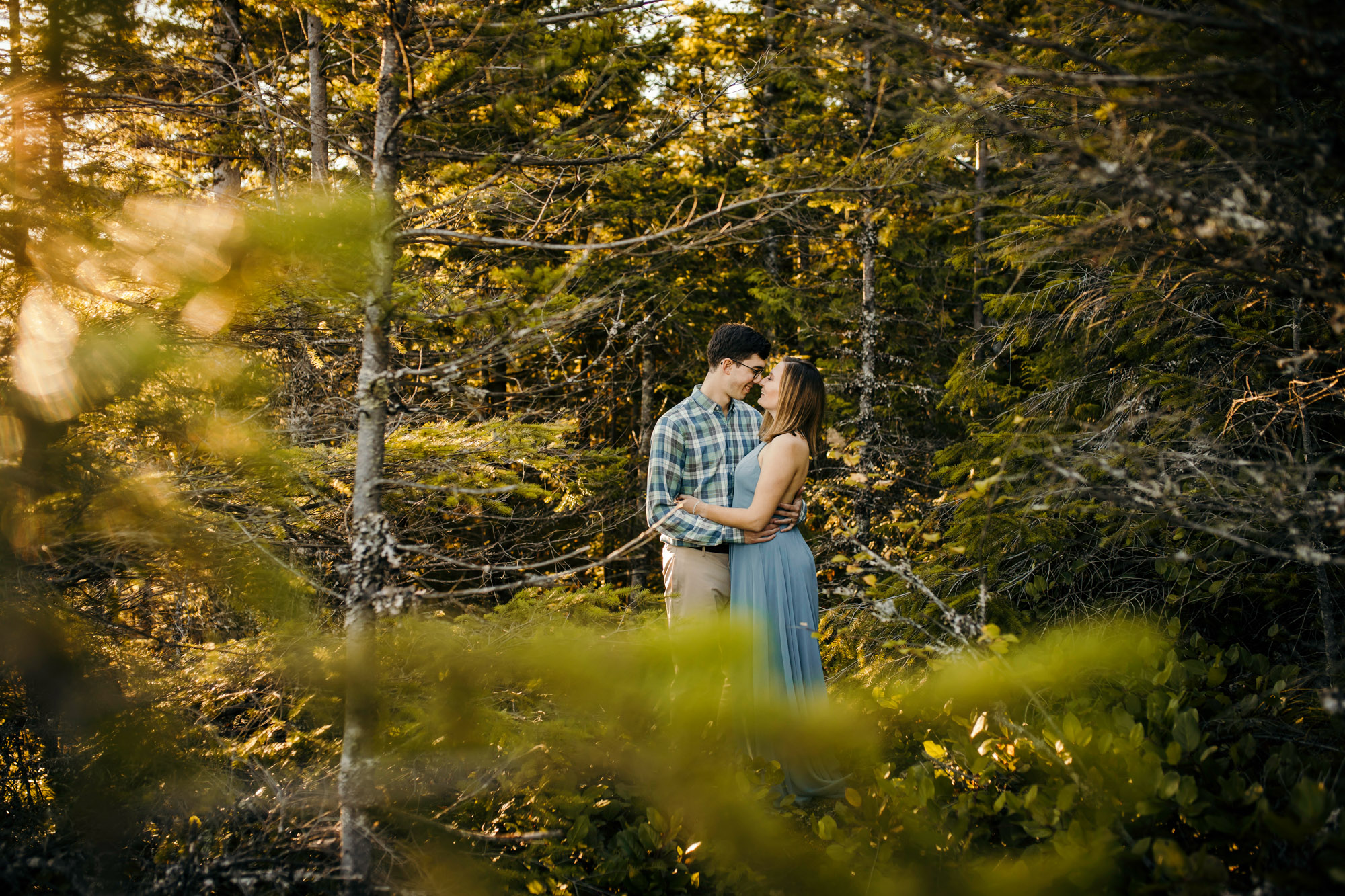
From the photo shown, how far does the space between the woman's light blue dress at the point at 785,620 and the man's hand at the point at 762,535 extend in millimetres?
83

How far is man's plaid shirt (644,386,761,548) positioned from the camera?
13.6ft

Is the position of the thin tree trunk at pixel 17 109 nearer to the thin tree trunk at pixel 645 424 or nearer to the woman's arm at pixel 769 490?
the woman's arm at pixel 769 490

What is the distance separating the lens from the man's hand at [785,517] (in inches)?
144

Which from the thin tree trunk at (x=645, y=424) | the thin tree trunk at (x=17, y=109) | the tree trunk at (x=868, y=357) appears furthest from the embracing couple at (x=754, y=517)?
the thin tree trunk at (x=645, y=424)

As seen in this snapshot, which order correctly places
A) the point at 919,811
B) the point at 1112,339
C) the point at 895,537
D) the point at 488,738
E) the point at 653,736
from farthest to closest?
the point at 895,537, the point at 1112,339, the point at 488,738, the point at 919,811, the point at 653,736

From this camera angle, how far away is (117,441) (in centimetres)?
A: 258

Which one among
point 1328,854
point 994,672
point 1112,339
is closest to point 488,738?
point 994,672

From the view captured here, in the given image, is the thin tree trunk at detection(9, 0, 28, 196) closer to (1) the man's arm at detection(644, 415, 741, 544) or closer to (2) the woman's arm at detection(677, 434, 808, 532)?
(1) the man's arm at detection(644, 415, 741, 544)

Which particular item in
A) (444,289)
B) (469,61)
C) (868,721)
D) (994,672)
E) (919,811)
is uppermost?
(469,61)

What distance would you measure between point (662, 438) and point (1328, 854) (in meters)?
3.22

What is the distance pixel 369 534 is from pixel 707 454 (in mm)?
2390

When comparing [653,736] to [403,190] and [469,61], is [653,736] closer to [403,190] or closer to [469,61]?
[469,61]

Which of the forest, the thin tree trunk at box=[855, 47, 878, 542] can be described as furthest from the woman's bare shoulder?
the thin tree trunk at box=[855, 47, 878, 542]

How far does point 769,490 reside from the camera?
3.52 meters
